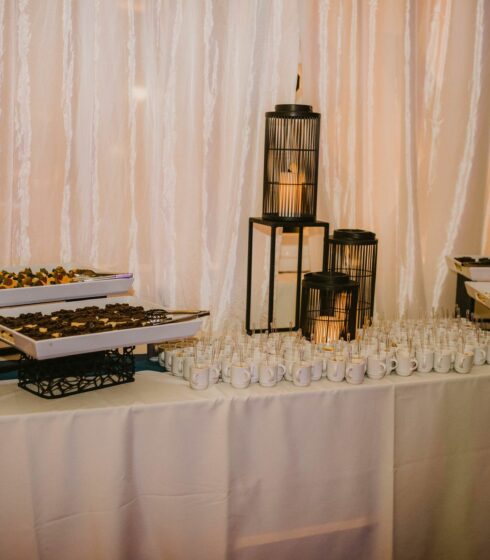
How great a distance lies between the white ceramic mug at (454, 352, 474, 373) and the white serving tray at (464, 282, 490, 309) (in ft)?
1.34

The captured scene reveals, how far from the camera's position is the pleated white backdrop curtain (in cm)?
270

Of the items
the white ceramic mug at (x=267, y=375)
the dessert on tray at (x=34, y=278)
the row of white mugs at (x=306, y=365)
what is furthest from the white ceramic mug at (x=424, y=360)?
the dessert on tray at (x=34, y=278)

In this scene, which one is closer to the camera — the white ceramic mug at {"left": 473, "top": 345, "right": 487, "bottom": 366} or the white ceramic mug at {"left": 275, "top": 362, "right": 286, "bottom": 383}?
the white ceramic mug at {"left": 275, "top": 362, "right": 286, "bottom": 383}

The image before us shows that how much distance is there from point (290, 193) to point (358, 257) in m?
0.38

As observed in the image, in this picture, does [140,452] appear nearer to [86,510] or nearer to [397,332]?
[86,510]

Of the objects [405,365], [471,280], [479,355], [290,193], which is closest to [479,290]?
[471,280]

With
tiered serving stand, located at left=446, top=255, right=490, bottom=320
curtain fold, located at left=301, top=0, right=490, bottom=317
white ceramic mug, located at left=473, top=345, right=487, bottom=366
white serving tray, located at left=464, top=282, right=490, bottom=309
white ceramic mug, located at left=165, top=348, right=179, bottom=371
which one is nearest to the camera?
white ceramic mug, located at left=165, top=348, right=179, bottom=371

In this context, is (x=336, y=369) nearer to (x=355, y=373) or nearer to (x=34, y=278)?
(x=355, y=373)

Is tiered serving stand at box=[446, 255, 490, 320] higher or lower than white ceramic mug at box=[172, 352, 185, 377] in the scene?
higher

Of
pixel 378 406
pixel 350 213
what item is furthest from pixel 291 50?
pixel 378 406

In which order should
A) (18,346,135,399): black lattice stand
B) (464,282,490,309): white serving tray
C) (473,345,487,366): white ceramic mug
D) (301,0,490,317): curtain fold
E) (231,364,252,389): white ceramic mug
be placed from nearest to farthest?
(18,346,135,399): black lattice stand
(231,364,252,389): white ceramic mug
(473,345,487,366): white ceramic mug
(464,282,490,309): white serving tray
(301,0,490,317): curtain fold

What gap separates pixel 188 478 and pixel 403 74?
2090 millimetres

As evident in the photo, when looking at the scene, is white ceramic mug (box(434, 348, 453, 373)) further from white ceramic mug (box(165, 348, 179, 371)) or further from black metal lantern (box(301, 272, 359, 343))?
white ceramic mug (box(165, 348, 179, 371))

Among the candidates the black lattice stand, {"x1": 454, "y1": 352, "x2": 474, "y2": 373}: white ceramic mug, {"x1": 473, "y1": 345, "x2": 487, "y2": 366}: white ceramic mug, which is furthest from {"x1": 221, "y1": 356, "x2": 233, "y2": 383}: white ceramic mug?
{"x1": 473, "y1": 345, "x2": 487, "y2": 366}: white ceramic mug
